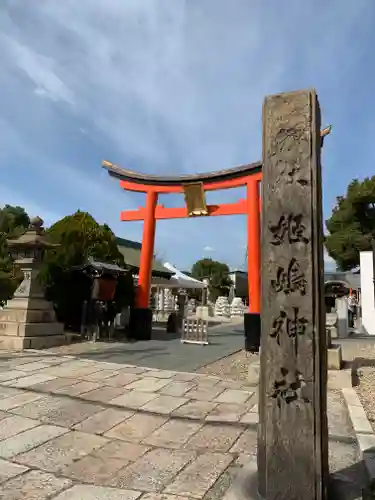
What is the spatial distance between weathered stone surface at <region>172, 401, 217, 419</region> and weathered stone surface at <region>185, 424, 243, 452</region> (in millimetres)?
257

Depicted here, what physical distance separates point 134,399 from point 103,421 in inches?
29.8

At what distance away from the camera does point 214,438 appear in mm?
3527

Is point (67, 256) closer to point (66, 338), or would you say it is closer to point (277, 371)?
point (66, 338)

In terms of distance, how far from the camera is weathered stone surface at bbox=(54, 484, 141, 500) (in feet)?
8.03

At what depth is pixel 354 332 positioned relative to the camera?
1463cm

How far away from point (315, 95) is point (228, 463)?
2.97m

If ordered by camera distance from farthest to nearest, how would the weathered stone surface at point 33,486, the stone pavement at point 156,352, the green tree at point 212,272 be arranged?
the green tree at point 212,272 < the stone pavement at point 156,352 < the weathered stone surface at point 33,486

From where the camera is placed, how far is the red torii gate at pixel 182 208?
10.5 m

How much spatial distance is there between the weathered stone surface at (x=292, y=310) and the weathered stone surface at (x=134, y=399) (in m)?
2.25

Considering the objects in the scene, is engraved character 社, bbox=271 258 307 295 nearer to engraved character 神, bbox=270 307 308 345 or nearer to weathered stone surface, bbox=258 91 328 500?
weathered stone surface, bbox=258 91 328 500

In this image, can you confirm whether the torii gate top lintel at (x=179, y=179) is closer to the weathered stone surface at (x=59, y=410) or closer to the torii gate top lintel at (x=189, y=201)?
the torii gate top lintel at (x=189, y=201)

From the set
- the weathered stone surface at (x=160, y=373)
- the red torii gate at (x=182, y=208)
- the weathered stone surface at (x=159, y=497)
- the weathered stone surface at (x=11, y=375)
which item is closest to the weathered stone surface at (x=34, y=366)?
the weathered stone surface at (x=11, y=375)

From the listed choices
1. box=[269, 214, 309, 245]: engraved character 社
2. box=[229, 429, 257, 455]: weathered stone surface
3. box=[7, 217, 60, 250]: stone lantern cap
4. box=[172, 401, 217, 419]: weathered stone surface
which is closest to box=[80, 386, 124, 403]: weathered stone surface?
box=[172, 401, 217, 419]: weathered stone surface

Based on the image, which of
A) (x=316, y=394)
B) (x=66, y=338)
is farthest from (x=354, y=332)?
(x=316, y=394)
